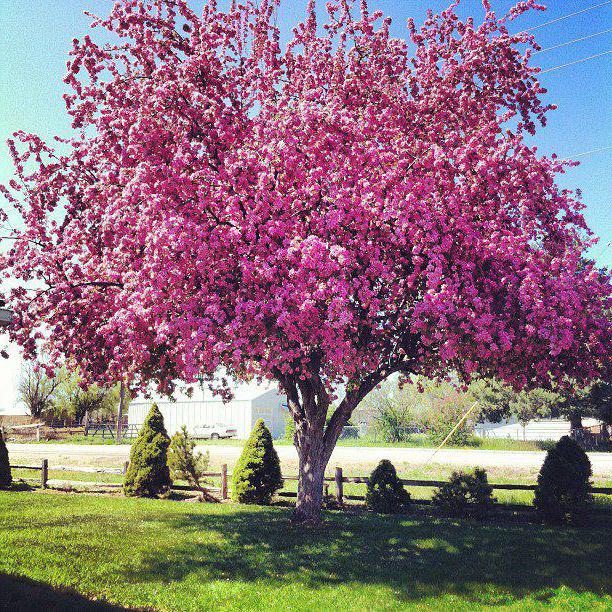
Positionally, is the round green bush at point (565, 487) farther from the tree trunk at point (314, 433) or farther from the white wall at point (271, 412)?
the white wall at point (271, 412)

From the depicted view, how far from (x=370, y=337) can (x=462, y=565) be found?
4.84 m

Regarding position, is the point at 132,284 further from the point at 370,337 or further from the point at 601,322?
the point at 601,322

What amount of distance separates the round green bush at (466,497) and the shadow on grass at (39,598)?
412 inches

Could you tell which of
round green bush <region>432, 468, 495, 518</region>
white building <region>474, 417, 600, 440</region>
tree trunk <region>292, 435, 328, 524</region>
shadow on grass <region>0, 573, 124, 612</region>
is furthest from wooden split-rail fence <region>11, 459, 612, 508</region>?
white building <region>474, 417, 600, 440</region>

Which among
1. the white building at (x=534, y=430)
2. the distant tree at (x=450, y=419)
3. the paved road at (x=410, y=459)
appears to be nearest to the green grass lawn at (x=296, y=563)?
the paved road at (x=410, y=459)

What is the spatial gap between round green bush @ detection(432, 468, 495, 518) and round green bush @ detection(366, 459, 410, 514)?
3.47 ft

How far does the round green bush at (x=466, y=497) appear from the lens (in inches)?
591

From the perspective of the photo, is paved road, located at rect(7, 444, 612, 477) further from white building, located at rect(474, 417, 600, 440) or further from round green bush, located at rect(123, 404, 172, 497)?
white building, located at rect(474, 417, 600, 440)

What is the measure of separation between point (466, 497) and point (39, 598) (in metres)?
11.7

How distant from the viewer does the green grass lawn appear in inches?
323

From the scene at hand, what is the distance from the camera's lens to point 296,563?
33.4ft

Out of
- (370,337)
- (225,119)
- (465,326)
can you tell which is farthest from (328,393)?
(225,119)

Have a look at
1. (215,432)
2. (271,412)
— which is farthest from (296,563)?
(271,412)

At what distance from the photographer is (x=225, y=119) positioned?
11.3 meters
